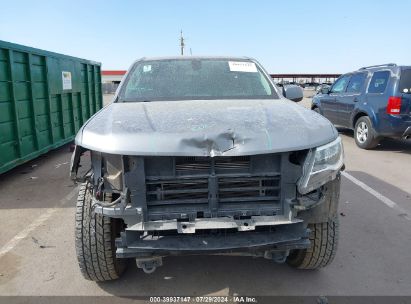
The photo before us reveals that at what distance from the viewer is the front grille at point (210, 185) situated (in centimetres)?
239

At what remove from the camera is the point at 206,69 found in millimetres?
3988

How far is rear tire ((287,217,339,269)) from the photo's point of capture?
287cm

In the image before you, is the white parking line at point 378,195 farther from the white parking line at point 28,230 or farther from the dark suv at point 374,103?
the white parking line at point 28,230

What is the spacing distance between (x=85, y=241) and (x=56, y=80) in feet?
20.6

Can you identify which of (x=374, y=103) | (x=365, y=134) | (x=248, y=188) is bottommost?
(x=365, y=134)

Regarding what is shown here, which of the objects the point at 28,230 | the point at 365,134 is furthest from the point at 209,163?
the point at 365,134

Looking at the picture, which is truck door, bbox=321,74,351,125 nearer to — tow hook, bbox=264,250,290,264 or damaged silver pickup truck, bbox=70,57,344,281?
damaged silver pickup truck, bbox=70,57,344,281

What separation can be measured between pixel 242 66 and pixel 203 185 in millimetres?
2133

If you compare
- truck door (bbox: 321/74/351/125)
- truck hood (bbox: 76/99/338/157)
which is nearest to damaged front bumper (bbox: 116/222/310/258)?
truck hood (bbox: 76/99/338/157)

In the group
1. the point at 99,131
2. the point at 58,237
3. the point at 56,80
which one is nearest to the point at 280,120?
the point at 99,131

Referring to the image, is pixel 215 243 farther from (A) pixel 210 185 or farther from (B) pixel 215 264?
(B) pixel 215 264

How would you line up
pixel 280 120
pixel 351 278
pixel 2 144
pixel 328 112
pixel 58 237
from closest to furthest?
pixel 280 120, pixel 351 278, pixel 58 237, pixel 2 144, pixel 328 112

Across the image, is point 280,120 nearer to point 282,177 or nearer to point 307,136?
point 307,136

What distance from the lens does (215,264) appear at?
3311 millimetres
